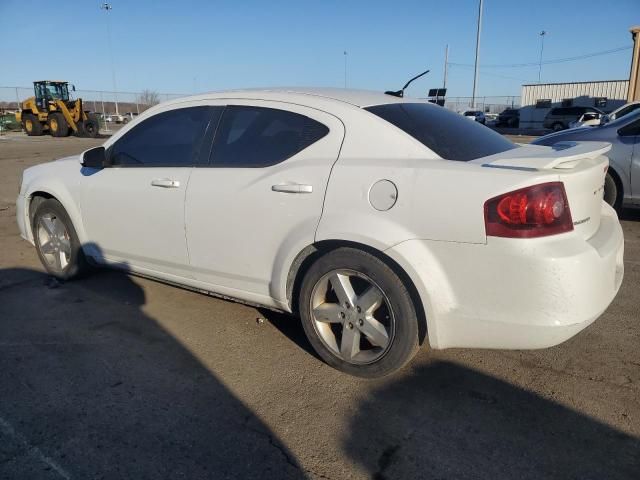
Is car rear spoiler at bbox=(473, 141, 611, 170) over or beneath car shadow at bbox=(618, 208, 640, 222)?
over

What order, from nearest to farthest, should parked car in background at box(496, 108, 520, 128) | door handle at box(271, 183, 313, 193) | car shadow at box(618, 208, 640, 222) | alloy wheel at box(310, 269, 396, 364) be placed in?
Result: alloy wheel at box(310, 269, 396, 364) < door handle at box(271, 183, 313, 193) < car shadow at box(618, 208, 640, 222) < parked car in background at box(496, 108, 520, 128)

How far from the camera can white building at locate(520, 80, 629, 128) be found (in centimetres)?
3972

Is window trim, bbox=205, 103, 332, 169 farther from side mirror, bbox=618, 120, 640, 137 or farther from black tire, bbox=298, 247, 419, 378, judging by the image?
side mirror, bbox=618, 120, 640, 137

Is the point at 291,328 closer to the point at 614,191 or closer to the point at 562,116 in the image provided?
the point at 614,191

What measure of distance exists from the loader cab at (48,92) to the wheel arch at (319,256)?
101 feet

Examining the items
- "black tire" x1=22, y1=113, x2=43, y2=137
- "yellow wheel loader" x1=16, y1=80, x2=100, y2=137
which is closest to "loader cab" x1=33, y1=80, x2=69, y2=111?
"yellow wheel loader" x1=16, y1=80, x2=100, y2=137

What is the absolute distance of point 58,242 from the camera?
15.0 feet

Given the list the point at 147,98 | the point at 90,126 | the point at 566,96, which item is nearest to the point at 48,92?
the point at 90,126

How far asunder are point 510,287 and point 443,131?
1110mm

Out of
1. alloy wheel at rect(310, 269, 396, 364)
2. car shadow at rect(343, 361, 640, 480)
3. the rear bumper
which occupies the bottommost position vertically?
car shadow at rect(343, 361, 640, 480)

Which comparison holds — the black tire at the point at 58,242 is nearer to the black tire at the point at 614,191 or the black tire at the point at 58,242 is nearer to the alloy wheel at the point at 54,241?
the alloy wheel at the point at 54,241

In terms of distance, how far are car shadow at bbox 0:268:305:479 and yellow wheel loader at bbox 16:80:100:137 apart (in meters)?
27.8

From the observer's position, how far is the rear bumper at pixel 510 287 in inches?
94.6

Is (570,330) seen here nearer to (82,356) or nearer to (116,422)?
(116,422)
